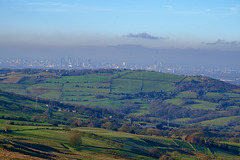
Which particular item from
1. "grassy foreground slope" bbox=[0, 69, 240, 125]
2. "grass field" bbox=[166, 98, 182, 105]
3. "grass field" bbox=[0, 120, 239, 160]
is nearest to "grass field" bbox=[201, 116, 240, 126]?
"grassy foreground slope" bbox=[0, 69, 240, 125]

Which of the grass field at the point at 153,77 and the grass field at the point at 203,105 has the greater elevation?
the grass field at the point at 153,77

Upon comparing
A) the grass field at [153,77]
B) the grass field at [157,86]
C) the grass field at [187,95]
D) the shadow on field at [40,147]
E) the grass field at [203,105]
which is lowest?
the grass field at [203,105]

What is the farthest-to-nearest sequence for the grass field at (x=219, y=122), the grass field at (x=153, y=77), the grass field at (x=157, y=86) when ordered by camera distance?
the grass field at (x=153, y=77) → the grass field at (x=157, y=86) → the grass field at (x=219, y=122)

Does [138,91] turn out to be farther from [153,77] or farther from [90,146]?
[90,146]

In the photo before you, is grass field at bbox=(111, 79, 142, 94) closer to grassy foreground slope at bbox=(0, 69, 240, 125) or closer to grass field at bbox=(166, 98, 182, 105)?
grassy foreground slope at bbox=(0, 69, 240, 125)

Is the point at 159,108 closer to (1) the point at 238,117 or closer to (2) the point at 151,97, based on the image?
(2) the point at 151,97

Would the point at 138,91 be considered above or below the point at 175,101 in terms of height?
above

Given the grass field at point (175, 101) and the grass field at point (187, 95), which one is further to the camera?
the grass field at point (187, 95)

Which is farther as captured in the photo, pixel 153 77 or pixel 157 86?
pixel 153 77

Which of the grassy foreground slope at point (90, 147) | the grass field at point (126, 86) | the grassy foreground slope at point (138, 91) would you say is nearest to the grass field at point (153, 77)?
the grassy foreground slope at point (138, 91)

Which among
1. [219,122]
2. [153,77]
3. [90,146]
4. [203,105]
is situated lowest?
[219,122]

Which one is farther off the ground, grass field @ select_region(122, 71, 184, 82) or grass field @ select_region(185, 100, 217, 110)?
grass field @ select_region(122, 71, 184, 82)

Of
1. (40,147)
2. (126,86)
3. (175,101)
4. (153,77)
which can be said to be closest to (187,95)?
(175,101)

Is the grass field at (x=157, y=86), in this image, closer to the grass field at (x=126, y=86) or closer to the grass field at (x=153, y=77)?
the grass field at (x=126, y=86)
